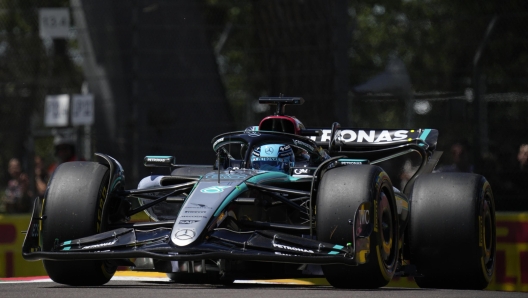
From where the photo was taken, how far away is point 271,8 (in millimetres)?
13883

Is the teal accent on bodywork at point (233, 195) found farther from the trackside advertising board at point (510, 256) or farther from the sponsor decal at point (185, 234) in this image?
the trackside advertising board at point (510, 256)

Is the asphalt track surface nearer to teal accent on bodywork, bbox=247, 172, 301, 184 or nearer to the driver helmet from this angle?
teal accent on bodywork, bbox=247, 172, 301, 184

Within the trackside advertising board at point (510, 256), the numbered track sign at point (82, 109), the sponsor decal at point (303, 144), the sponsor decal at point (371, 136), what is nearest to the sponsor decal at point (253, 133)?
the sponsor decal at point (303, 144)

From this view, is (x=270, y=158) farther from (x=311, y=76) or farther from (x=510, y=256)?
(x=311, y=76)

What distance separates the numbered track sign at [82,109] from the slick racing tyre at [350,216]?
731 cm

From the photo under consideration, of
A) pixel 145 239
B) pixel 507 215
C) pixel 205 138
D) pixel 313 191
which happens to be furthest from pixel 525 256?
pixel 205 138

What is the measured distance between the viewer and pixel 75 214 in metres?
7.65

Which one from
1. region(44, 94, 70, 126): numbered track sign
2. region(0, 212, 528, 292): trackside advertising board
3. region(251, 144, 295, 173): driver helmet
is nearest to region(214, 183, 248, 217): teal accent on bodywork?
region(251, 144, 295, 173): driver helmet

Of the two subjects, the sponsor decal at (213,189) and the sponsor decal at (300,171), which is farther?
the sponsor decal at (300,171)

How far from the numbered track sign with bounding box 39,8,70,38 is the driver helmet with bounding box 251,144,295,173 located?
7.38m

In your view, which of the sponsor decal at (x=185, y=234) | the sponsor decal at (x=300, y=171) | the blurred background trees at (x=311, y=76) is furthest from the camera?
the blurred background trees at (x=311, y=76)

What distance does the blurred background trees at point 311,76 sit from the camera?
41.1ft

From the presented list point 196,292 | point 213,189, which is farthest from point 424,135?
point 196,292

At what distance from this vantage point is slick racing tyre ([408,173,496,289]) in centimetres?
788
